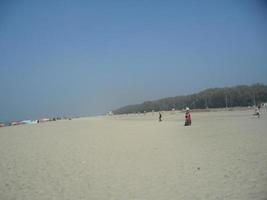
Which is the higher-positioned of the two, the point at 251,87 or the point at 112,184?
the point at 251,87

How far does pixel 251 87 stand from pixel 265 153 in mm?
106369

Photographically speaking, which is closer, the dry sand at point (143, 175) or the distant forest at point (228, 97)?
the dry sand at point (143, 175)

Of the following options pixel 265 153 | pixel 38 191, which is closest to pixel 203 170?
pixel 265 153

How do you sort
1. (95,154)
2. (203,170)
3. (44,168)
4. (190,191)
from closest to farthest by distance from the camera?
(190,191) → (203,170) → (44,168) → (95,154)

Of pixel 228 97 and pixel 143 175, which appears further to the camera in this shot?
pixel 228 97

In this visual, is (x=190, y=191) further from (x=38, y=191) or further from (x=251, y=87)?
(x=251, y=87)

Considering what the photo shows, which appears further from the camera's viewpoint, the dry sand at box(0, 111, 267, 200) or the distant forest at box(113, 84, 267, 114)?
the distant forest at box(113, 84, 267, 114)

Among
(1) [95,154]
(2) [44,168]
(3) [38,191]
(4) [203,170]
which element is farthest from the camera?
(1) [95,154]

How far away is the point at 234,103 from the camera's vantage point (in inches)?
4272

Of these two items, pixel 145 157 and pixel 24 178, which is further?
pixel 145 157

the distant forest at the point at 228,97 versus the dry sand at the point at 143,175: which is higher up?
the distant forest at the point at 228,97

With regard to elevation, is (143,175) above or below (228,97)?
below

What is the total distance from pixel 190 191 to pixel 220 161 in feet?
9.80

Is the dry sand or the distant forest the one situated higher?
the distant forest
